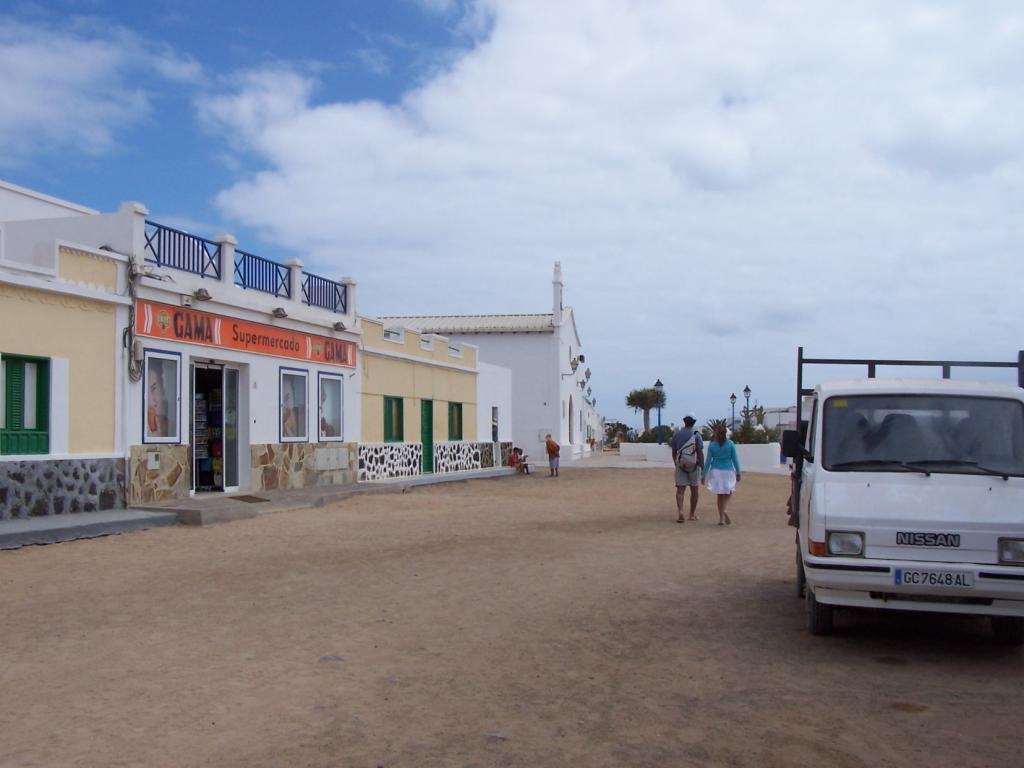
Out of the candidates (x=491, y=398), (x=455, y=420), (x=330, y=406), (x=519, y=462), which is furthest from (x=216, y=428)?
(x=491, y=398)

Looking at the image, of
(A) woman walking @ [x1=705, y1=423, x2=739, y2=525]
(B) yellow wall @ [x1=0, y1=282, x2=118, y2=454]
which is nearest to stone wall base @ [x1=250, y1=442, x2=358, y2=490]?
(B) yellow wall @ [x1=0, y1=282, x2=118, y2=454]

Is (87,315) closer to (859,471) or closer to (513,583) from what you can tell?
(513,583)

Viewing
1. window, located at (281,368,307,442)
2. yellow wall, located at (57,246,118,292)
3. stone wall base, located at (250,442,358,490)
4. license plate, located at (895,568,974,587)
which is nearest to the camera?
license plate, located at (895,568,974,587)

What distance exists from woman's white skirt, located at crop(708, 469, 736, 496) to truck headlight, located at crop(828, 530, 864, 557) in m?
8.26

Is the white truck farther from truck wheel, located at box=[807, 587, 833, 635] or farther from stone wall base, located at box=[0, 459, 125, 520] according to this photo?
stone wall base, located at box=[0, 459, 125, 520]

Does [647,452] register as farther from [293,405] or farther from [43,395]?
[43,395]

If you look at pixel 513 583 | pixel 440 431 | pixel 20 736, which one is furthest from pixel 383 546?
pixel 440 431

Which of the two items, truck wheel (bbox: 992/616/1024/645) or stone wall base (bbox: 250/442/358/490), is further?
stone wall base (bbox: 250/442/358/490)

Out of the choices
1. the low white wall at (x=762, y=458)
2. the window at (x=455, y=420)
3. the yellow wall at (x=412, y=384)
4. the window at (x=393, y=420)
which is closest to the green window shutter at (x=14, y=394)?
the yellow wall at (x=412, y=384)

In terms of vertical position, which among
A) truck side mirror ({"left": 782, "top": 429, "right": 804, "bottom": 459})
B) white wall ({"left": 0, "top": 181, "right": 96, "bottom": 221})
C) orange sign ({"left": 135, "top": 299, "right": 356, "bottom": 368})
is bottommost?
truck side mirror ({"left": 782, "top": 429, "right": 804, "bottom": 459})

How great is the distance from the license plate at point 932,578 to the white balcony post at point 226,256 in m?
15.0

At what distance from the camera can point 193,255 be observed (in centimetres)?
1788

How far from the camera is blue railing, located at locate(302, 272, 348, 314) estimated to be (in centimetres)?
2222

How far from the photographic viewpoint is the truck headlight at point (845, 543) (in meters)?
6.66
